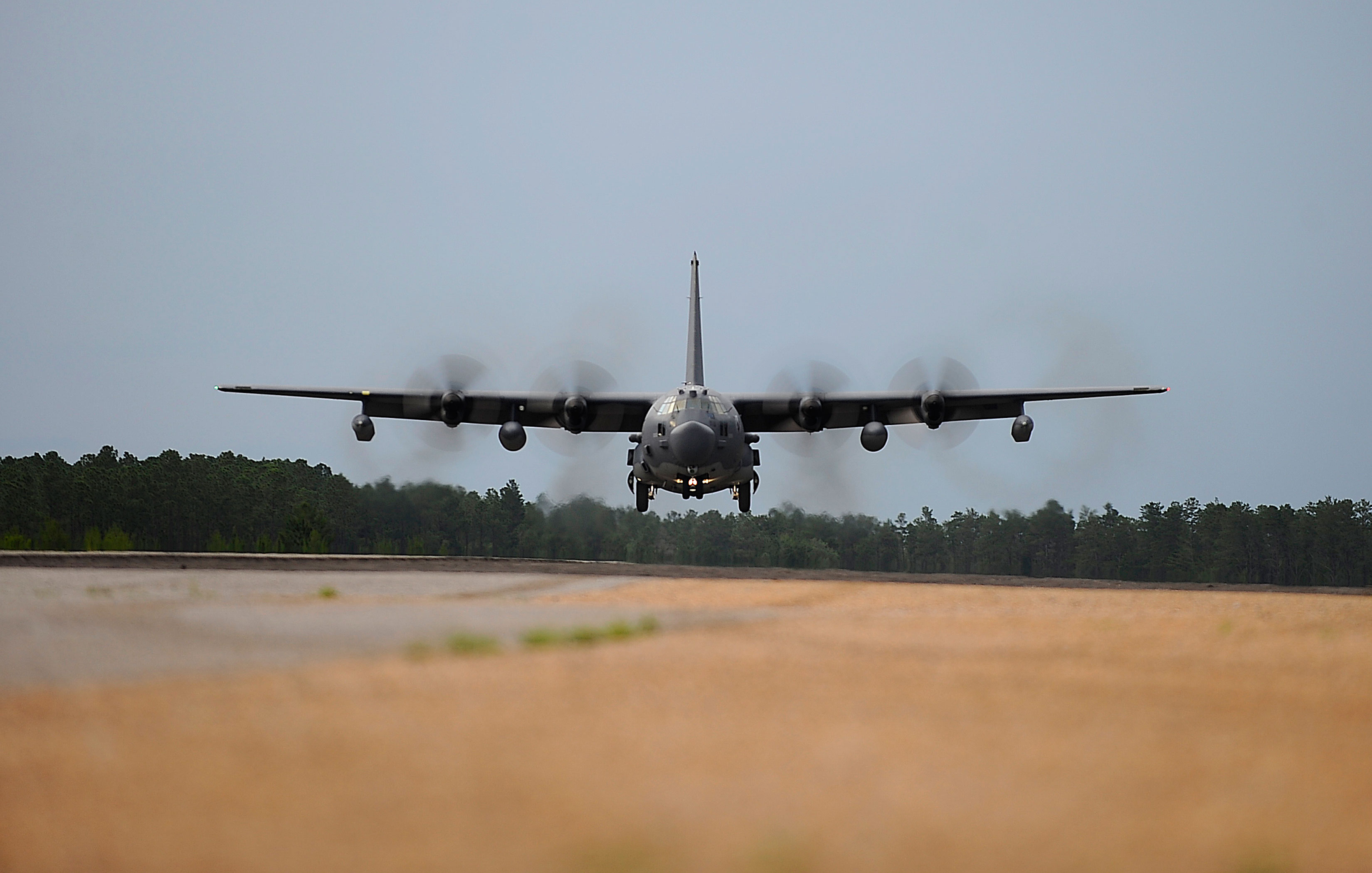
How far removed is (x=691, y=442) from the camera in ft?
107

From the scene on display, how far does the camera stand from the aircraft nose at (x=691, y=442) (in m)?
32.6

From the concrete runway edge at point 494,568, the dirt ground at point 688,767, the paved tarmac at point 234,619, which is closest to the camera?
the dirt ground at point 688,767

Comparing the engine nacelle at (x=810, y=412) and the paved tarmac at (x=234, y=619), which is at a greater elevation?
the engine nacelle at (x=810, y=412)

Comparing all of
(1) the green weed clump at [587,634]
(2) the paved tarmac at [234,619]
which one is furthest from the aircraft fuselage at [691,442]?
(1) the green weed clump at [587,634]

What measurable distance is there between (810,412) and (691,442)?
29.1 feet

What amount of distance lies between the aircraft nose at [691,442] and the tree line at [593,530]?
11343mm

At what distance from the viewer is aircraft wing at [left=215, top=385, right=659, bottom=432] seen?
128 feet

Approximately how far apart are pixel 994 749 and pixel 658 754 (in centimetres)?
150

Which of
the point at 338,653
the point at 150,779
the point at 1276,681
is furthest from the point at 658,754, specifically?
the point at 1276,681

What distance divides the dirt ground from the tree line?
32693mm

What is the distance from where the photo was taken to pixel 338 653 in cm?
710

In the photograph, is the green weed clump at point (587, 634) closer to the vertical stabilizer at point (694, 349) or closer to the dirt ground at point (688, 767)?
the dirt ground at point (688, 767)

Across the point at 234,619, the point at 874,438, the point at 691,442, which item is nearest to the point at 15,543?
the point at 691,442

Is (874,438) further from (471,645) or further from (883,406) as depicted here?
(471,645)
